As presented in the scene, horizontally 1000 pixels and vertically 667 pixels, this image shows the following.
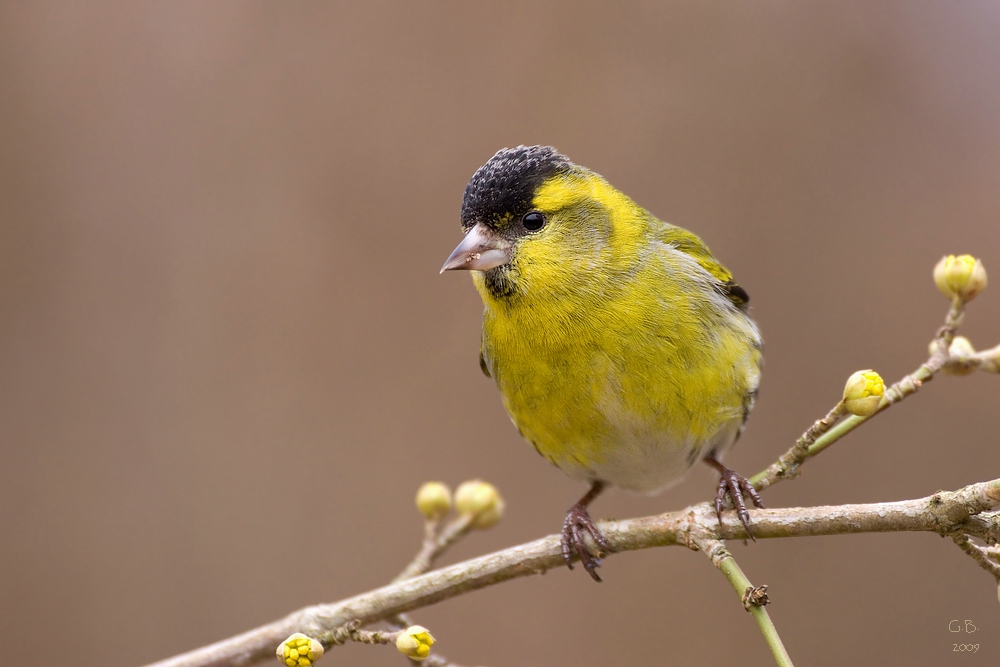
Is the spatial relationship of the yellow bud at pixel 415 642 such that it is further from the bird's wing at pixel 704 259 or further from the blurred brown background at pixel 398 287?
the blurred brown background at pixel 398 287

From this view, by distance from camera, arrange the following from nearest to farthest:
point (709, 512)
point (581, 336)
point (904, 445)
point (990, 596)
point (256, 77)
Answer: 1. point (709, 512)
2. point (581, 336)
3. point (990, 596)
4. point (904, 445)
5. point (256, 77)

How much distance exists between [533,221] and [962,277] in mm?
1237

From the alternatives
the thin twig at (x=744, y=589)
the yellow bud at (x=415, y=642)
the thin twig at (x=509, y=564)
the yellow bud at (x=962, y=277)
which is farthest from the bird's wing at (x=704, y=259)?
the yellow bud at (x=415, y=642)

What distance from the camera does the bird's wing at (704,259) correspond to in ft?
10.6

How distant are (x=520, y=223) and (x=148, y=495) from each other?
124 inches

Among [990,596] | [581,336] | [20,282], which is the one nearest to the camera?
[581,336]

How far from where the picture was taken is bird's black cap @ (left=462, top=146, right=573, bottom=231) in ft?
9.39

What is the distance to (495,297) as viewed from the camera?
2.89 meters

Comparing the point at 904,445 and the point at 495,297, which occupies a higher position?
the point at 495,297

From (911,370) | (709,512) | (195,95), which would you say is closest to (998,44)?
(911,370)

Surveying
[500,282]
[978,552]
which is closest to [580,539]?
[500,282]

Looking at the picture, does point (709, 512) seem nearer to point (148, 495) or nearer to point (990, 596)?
point (990, 596)

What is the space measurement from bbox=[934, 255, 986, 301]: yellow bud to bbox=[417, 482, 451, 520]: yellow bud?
1583mm

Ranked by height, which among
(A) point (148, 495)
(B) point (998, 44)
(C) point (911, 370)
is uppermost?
(B) point (998, 44)
